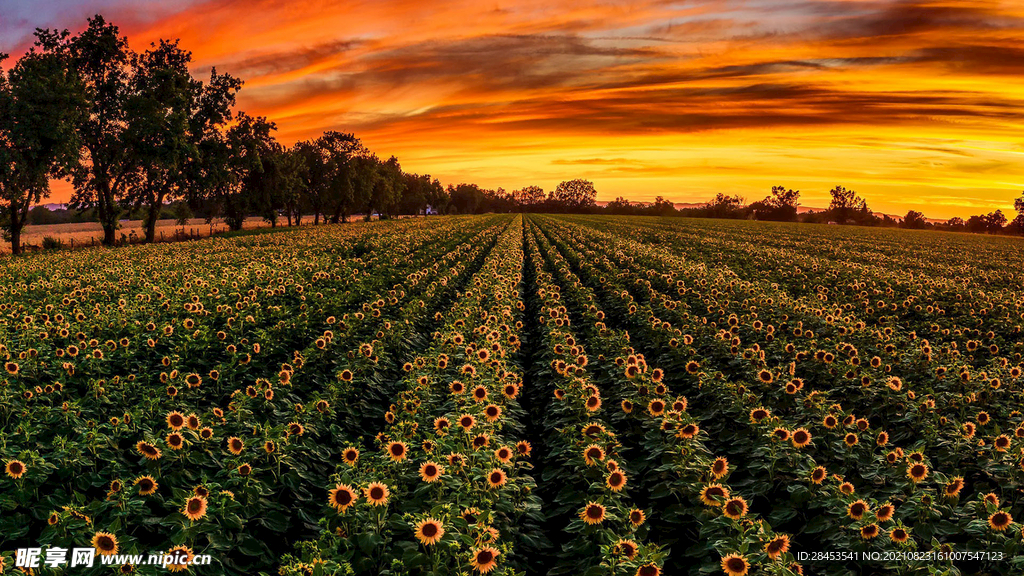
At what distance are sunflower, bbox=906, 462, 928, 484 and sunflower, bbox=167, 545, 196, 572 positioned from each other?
229 inches

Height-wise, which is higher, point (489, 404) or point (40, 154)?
point (40, 154)

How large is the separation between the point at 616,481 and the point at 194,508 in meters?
3.19

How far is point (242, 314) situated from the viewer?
916 centimetres

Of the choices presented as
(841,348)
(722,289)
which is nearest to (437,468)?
(841,348)

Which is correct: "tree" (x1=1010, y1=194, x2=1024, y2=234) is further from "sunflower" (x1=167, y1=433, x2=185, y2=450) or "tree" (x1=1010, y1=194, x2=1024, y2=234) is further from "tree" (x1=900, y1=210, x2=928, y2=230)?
"sunflower" (x1=167, y1=433, x2=185, y2=450)

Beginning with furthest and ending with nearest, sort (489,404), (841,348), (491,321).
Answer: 1. (491,321)
2. (841,348)
3. (489,404)

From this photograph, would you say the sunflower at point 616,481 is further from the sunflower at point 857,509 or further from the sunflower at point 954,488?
the sunflower at point 954,488

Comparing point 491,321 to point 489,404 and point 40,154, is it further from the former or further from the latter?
point 40,154

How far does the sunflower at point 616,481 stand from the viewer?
412cm

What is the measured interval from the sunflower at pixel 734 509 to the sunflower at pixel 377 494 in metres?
2.60

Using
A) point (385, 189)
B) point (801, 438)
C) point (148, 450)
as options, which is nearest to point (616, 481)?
point (801, 438)

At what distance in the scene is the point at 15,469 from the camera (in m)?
3.68

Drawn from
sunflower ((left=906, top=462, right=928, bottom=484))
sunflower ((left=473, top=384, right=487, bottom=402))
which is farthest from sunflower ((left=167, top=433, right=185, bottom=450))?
sunflower ((left=906, top=462, right=928, bottom=484))

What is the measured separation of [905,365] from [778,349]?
5.88 ft
